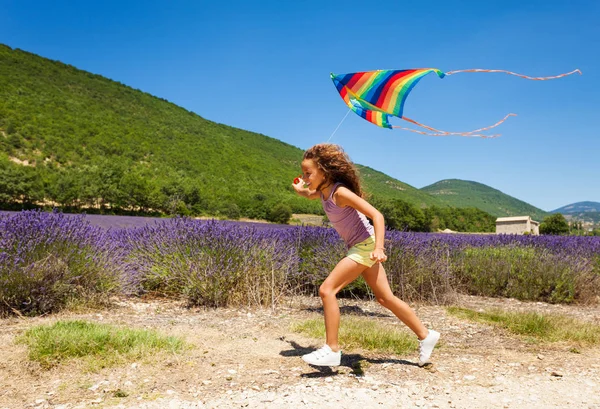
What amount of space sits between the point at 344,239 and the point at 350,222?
134 millimetres

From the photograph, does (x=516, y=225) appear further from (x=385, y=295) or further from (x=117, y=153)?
(x=117, y=153)

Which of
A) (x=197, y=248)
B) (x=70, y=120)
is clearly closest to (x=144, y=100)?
(x=70, y=120)

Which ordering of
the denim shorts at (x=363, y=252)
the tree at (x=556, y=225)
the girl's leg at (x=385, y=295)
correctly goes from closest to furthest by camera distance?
the denim shorts at (x=363, y=252) → the girl's leg at (x=385, y=295) → the tree at (x=556, y=225)

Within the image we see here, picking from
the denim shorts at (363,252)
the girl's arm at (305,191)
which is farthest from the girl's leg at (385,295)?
the girl's arm at (305,191)

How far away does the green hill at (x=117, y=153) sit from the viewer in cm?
3098

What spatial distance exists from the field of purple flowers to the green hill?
2398cm

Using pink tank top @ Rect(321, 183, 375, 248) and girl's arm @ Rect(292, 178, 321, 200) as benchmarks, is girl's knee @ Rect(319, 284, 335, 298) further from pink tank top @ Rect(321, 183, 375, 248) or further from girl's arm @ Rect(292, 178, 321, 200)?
girl's arm @ Rect(292, 178, 321, 200)

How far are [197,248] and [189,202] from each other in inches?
1210

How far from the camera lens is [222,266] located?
5234 mm

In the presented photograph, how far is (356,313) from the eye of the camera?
5.28 metres

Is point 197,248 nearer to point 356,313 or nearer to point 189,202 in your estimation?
point 356,313

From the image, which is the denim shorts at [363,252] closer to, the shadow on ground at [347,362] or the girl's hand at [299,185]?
the girl's hand at [299,185]

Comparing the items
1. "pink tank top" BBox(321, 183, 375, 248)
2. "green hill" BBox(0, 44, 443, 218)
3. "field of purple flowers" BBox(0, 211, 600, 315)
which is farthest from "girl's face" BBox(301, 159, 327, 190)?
"green hill" BBox(0, 44, 443, 218)

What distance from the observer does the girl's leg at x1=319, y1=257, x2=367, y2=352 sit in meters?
2.98
